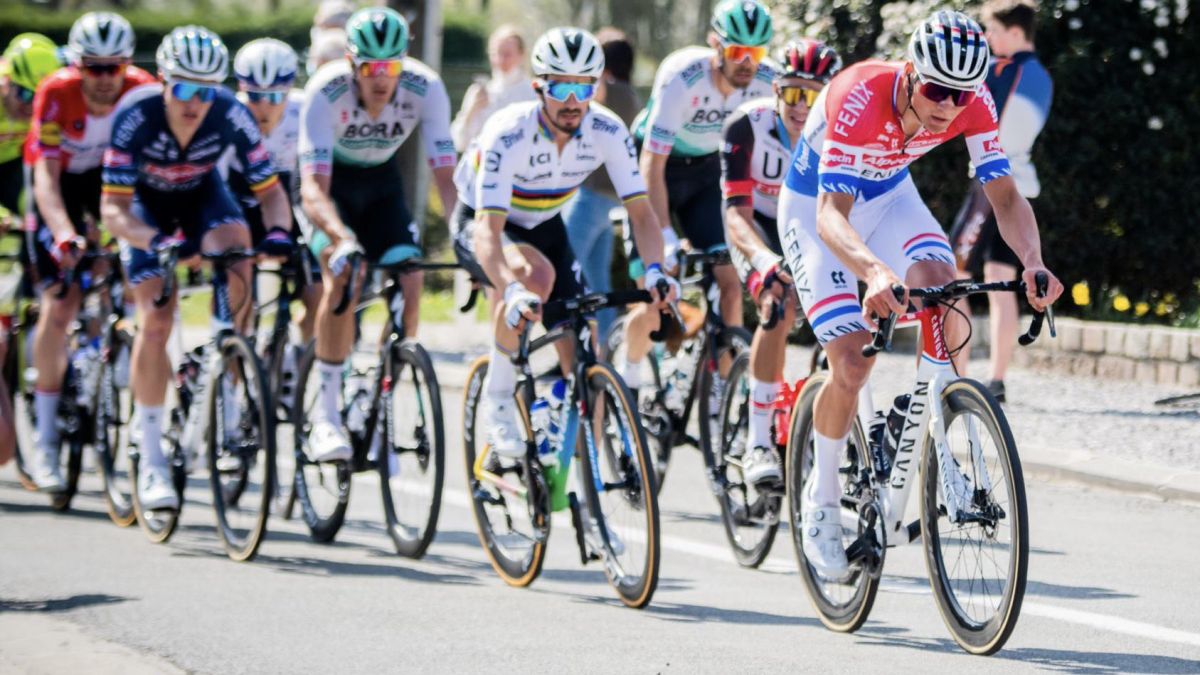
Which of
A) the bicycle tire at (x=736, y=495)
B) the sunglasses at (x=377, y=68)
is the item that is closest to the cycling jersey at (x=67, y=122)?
the sunglasses at (x=377, y=68)

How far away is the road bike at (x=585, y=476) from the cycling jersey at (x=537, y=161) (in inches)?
22.1

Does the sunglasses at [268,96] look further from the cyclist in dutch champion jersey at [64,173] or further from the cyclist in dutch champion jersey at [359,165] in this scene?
the cyclist in dutch champion jersey at [359,165]

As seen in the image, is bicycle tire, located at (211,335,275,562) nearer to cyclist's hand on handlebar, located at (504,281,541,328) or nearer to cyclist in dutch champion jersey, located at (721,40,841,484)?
cyclist's hand on handlebar, located at (504,281,541,328)

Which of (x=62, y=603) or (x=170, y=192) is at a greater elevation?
(x=170, y=192)

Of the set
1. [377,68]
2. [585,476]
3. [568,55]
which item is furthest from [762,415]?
[377,68]

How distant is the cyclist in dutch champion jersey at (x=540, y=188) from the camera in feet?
25.3

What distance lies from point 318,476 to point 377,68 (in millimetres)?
1789

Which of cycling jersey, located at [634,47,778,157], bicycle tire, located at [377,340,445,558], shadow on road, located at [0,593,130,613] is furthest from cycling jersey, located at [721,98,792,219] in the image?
shadow on road, located at [0,593,130,613]

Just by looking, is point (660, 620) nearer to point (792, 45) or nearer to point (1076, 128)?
point (792, 45)

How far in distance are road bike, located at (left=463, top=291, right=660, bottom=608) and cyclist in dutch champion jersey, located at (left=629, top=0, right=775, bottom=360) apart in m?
1.39

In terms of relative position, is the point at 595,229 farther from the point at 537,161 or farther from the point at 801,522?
the point at 801,522

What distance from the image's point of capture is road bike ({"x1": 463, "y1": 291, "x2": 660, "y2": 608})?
7.28 metres

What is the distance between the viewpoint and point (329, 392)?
880 centimetres

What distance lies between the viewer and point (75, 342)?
33.5 ft
